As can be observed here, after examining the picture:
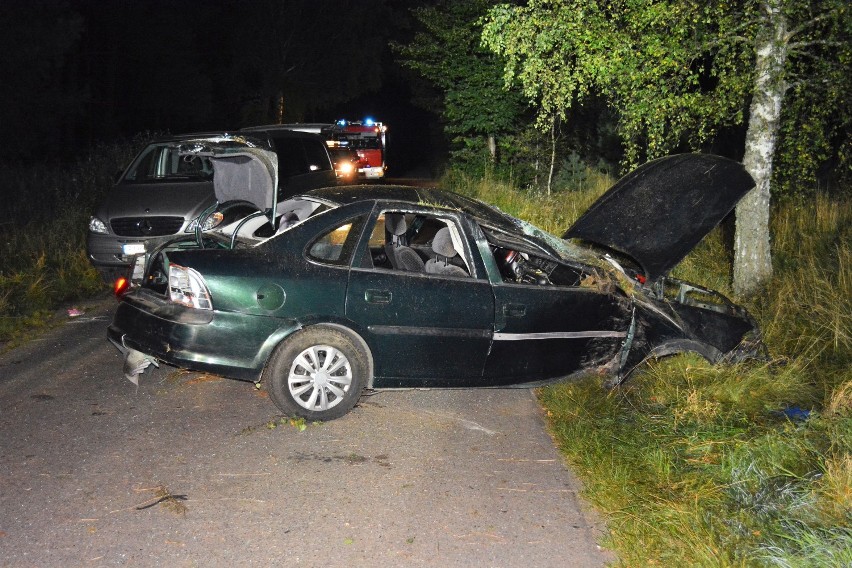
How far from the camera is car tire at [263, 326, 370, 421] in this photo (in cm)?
600

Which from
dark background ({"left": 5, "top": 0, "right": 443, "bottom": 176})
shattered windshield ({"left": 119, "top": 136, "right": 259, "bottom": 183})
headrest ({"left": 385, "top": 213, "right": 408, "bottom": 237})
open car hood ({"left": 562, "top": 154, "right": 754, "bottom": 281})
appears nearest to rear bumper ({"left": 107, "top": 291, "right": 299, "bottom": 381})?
headrest ({"left": 385, "top": 213, "right": 408, "bottom": 237})

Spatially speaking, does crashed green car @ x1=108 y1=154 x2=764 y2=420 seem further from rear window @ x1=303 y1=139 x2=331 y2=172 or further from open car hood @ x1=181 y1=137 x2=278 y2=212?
rear window @ x1=303 y1=139 x2=331 y2=172

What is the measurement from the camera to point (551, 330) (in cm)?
652

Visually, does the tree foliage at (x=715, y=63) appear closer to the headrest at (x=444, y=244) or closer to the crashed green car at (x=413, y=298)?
the crashed green car at (x=413, y=298)

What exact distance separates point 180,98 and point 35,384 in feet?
124

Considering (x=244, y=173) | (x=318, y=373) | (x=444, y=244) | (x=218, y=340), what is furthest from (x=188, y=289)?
(x=444, y=244)

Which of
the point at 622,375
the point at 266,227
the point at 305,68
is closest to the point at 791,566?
the point at 622,375

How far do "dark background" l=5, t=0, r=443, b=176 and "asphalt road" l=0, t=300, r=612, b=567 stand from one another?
1097 inches

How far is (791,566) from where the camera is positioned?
3898 millimetres

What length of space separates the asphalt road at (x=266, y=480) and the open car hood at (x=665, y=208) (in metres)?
1.50

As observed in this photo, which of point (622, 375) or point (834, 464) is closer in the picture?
point (834, 464)

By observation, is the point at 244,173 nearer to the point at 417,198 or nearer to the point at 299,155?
the point at 417,198

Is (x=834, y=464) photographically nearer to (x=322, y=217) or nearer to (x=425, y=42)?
(x=322, y=217)

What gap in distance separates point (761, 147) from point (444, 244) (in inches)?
156
